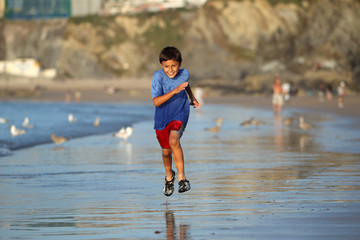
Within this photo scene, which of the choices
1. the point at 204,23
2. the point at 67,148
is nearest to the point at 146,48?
the point at 204,23

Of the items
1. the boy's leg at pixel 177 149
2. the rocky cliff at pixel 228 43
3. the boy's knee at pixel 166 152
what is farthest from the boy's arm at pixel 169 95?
the rocky cliff at pixel 228 43

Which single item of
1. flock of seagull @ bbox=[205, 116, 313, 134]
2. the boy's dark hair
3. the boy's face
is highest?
flock of seagull @ bbox=[205, 116, 313, 134]

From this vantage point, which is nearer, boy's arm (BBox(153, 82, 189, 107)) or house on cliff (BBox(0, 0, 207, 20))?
boy's arm (BBox(153, 82, 189, 107))

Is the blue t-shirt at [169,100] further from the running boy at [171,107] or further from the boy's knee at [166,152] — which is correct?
the boy's knee at [166,152]

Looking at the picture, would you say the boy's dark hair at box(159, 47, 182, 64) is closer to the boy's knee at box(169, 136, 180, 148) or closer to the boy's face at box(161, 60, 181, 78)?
the boy's face at box(161, 60, 181, 78)

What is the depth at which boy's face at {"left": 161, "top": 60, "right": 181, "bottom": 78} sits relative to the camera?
27.0 ft

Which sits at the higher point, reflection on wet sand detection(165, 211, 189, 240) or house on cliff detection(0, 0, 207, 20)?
house on cliff detection(0, 0, 207, 20)

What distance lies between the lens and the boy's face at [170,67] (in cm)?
823

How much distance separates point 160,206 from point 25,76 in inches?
3763

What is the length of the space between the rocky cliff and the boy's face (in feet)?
184

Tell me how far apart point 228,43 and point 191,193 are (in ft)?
262

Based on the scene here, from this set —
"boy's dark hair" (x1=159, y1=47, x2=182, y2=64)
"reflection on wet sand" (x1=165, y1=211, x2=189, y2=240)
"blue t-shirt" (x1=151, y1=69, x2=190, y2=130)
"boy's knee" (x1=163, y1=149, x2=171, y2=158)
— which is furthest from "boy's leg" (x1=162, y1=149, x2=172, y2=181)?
"reflection on wet sand" (x1=165, y1=211, x2=189, y2=240)

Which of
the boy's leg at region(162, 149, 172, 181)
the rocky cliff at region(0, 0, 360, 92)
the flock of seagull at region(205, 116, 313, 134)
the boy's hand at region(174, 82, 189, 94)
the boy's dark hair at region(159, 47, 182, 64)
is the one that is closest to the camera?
the boy's hand at region(174, 82, 189, 94)

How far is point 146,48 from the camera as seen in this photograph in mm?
96375
